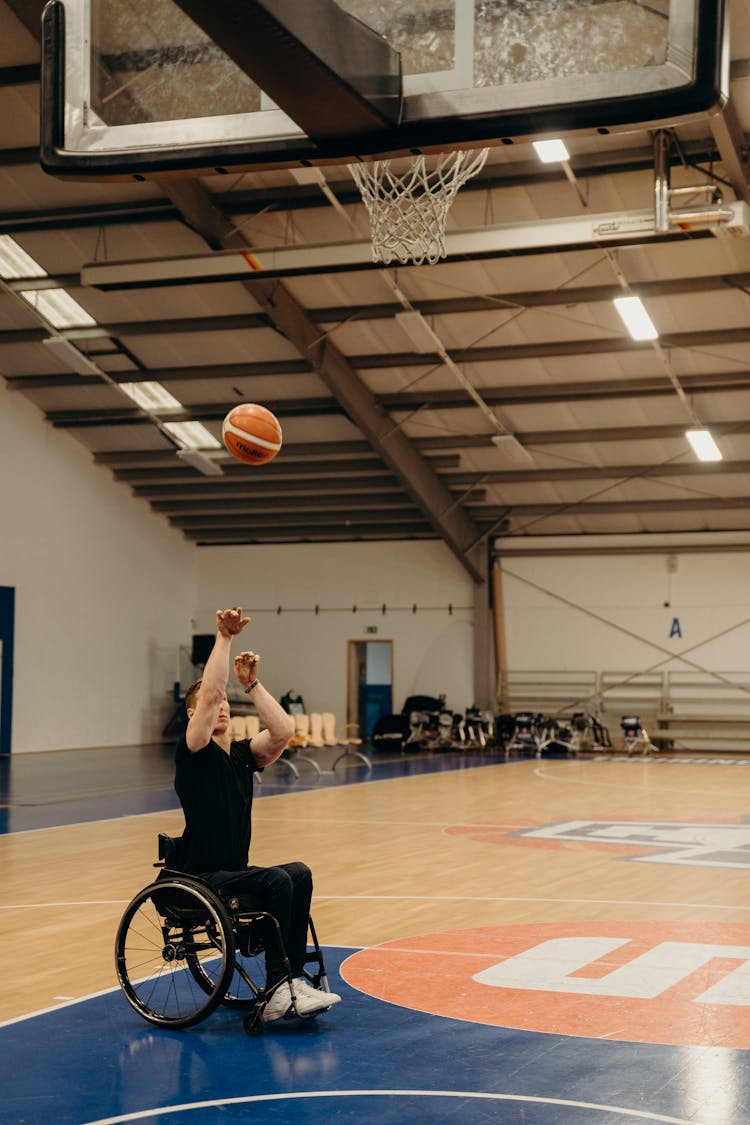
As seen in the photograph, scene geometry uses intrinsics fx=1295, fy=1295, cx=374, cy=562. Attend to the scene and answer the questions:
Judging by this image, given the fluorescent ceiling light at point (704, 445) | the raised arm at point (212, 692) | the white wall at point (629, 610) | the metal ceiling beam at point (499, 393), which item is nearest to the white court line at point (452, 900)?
the raised arm at point (212, 692)

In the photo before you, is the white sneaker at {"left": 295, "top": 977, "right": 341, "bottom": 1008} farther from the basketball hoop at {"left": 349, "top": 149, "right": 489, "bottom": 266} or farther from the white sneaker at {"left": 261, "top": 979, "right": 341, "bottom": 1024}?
the basketball hoop at {"left": 349, "top": 149, "right": 489, "bottom": 266}

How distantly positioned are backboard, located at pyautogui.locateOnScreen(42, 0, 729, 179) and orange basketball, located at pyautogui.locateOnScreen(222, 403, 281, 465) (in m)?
2.87

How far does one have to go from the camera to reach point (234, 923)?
520cm

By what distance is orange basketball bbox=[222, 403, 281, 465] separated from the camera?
7777mm

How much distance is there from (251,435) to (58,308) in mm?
14849

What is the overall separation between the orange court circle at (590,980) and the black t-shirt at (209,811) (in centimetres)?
109

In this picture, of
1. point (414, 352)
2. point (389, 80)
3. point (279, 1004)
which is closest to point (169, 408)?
point (414, 352)

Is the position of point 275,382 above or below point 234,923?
above

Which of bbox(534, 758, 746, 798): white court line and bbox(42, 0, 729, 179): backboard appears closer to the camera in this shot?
bbox(42, 0, 729, 179): backboard

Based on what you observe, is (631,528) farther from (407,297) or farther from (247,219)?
(247,219)

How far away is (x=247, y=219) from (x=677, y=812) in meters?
9.95

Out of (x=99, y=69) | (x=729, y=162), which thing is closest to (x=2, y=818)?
(x=99, y=69)

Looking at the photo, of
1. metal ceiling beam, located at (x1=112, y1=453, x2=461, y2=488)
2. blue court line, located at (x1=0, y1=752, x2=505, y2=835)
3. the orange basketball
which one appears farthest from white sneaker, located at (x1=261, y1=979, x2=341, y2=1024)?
metal ceiling beam, located at (x1=112, y1=453, x2=461, y2=488)

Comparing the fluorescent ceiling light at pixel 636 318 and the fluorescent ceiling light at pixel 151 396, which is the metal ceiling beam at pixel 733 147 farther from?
the fluorescent ceiling light at pixel 151 396
